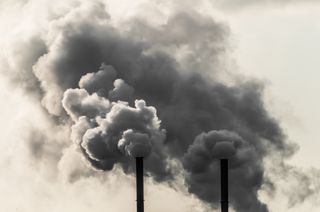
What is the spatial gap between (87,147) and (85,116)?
8.39 ft

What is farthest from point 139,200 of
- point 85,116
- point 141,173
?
point 85,116

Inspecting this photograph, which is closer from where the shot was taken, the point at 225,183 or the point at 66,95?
the point at 225,183

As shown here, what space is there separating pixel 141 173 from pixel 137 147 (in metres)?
2.03

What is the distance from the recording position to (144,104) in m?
87.8

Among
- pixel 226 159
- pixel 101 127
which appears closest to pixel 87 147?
pixel 101 127

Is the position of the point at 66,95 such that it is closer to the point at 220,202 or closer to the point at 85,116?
the point at 85,116

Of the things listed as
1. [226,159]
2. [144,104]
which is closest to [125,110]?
[144,104]

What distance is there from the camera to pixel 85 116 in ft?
296

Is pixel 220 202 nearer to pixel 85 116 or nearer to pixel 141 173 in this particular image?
pixel 141 173

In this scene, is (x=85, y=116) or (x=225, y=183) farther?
(x=85, y=116)

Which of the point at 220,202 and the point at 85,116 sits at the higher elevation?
the point at 85,116

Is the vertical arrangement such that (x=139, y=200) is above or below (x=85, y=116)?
below

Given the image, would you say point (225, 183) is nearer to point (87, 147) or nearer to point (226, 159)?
point (226, 159)

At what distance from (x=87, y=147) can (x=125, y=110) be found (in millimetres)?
3918
